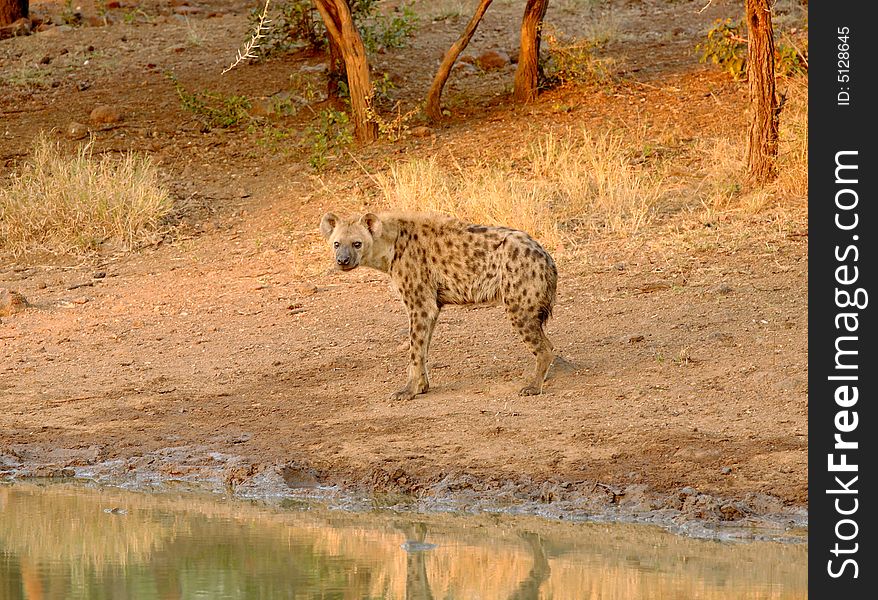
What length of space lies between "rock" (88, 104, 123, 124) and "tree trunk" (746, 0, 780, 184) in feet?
Answer: 24.7

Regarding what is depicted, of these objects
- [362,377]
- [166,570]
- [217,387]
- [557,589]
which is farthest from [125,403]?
[557,589]

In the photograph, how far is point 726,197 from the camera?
11359mm

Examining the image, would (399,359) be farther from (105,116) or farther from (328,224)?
(105,116)

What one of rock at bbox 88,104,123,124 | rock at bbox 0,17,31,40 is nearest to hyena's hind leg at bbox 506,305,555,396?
rock at bbox 88,104,123,124

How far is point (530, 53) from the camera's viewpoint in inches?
602

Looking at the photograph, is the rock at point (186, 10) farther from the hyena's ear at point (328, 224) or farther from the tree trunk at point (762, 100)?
the hyena's ear at point (328, 224)

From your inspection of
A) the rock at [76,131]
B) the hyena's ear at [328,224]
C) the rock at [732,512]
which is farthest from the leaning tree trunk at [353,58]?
the rock at [732,512]

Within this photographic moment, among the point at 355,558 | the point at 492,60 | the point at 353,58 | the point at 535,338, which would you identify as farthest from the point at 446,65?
the point at 355,558

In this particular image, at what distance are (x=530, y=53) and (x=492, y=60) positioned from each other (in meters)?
2.37

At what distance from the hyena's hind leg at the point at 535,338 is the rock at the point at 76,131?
8988 millimetres

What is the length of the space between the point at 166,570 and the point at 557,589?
164cm

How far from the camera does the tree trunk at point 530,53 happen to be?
15062mm
